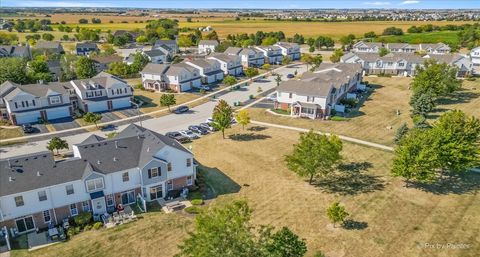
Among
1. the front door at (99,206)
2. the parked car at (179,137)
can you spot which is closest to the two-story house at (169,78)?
the parked car at (179,137)

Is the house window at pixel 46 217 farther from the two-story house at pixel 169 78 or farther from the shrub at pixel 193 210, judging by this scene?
the two-story house at pixel 169 78

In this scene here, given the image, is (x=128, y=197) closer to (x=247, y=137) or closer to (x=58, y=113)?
(x=247, y=137)

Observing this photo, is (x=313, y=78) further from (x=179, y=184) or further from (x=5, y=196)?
(x=5, y=196)

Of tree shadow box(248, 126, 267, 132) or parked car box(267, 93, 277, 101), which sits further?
parked car box(267, 93, 277, 101)

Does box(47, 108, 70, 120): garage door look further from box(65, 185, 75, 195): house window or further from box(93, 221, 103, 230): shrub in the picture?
box(93, 221, 103, 230): shrub

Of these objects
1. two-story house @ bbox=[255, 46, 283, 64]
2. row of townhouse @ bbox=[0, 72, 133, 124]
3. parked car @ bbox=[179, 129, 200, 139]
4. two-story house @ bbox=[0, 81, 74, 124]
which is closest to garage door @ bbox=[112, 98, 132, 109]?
row of townhouse @ bbox=[0, 72, 133, 124]

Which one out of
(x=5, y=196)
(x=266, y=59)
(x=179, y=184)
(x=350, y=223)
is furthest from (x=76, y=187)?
(x=266, y=59)

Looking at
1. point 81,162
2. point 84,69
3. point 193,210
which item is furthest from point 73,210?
point 84,69
